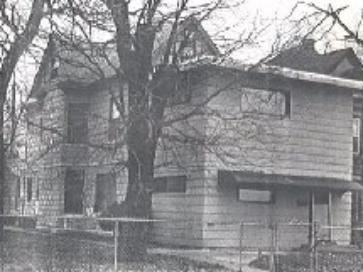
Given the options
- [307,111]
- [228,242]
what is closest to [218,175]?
[228,242]

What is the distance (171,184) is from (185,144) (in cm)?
466

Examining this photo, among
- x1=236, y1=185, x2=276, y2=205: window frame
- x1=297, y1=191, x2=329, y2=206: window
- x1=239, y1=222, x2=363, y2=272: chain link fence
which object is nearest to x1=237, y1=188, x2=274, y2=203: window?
x1=236, y1=185, x2=276, y2=205: window frame

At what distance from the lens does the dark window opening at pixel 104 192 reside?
2719cm

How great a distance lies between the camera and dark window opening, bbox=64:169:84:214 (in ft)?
98.0

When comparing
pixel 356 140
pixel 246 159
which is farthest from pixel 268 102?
pixel 356 140

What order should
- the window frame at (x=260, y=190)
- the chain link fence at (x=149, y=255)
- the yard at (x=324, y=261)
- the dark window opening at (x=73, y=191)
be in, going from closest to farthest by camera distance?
the chain link fence at (x=149, y=255) < the yard at (x=324, y=261) < the window frame at (x=260, y=190) < the dark window opening at (x=73, y=191)

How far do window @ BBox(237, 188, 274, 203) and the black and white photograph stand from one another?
0.16 feet

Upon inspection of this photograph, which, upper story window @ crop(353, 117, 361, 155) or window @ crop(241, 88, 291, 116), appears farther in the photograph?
upper story window @ crop(353, 117, 361, 155)

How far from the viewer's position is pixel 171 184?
2397cm

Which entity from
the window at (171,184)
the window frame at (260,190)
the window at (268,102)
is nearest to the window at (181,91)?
the window at (268,102)

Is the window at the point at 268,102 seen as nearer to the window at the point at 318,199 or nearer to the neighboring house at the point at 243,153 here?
the neighboring house at the point at 243,153

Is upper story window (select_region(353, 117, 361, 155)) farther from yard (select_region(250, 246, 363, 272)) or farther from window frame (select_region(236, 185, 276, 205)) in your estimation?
yard (select_region(250, 246, 363, 272))

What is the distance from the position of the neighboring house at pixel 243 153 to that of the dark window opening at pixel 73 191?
4.35 ft

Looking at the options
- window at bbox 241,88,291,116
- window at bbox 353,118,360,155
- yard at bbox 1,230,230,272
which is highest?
window at bbox 241,88,291,116
